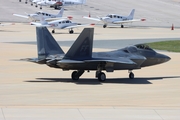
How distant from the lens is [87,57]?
25281 mm

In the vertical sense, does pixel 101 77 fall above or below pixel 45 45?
below

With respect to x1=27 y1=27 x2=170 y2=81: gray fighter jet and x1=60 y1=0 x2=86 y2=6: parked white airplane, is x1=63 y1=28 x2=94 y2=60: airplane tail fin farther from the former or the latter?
x1=60 y1=0 x2=86 y2=6: parked white airplane

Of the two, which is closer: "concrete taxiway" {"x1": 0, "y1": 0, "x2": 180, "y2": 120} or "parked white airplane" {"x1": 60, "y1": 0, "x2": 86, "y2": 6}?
"concrete taxiway" {"x1": 0, "y1": 0, "x2": 180, "y2": 120}

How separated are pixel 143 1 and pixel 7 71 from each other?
3277 inches

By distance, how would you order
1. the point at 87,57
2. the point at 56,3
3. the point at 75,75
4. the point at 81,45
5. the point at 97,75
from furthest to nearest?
the point at 56,3
the point at 75,75
the point at 97,75
the point at 87,57
the point at 81,45

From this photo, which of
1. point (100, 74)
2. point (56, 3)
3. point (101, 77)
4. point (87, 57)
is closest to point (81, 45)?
point (87, 57)

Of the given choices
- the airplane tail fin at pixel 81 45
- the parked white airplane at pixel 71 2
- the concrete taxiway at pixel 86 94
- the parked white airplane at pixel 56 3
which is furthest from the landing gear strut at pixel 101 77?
the parked white airplane at pixel 71 2

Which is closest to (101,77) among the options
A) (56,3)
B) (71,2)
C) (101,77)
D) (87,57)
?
(101,77)

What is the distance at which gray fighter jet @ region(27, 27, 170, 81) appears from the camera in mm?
24922

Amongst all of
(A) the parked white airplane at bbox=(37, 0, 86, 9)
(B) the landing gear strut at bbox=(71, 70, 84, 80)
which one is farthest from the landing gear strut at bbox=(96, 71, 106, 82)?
(A) the parked white airplane at bbox=(37, 0, 86, 9)

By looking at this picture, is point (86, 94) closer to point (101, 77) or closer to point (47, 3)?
point (101, 77)

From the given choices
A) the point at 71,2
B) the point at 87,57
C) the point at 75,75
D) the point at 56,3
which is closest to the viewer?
the point at 87,57

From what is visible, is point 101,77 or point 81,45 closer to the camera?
point 81,45

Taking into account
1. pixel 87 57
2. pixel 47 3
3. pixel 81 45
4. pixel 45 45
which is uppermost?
pixel 81 45
